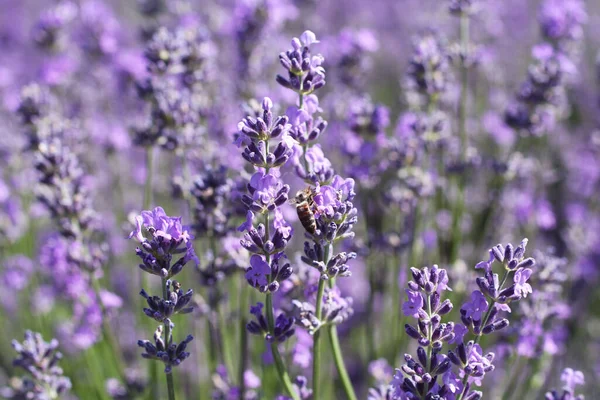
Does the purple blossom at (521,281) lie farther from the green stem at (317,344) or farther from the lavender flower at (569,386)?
the green stem at (317,344)

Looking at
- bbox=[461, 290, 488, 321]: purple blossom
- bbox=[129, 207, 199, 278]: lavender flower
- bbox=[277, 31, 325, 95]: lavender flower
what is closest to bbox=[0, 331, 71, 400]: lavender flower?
bbox=[129, 207, 199, 278]: lavender flower

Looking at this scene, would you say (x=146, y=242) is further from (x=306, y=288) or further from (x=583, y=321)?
(x=583, y=321)

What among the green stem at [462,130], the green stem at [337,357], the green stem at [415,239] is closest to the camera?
the green stem at [337,357]

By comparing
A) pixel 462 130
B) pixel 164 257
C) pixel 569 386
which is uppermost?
pixel 462 130

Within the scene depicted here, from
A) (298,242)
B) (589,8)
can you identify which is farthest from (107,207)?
(589,8)

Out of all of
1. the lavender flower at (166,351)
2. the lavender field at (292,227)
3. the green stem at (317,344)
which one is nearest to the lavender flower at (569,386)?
the lavender field at (292,227)

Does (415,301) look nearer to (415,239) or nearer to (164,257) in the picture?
(164,257)

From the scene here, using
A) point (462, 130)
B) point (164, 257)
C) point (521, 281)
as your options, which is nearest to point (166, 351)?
point (164, 257)

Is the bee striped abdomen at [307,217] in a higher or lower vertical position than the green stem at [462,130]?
lower
